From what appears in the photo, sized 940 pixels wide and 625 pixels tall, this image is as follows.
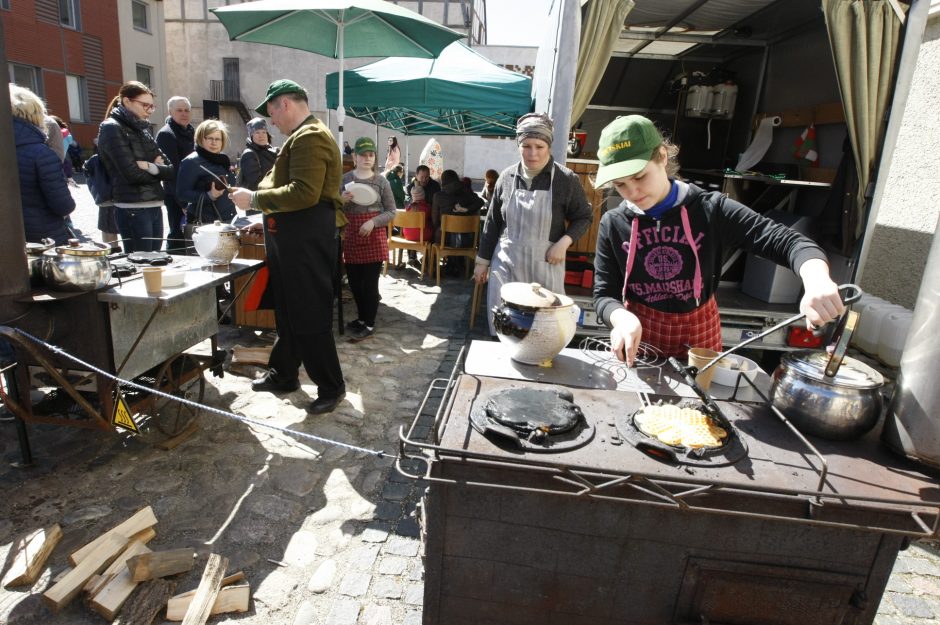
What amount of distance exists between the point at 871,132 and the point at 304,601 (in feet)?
16.3

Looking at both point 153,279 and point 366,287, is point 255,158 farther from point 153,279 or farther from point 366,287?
point 153,279

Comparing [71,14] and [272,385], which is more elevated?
[71,14]

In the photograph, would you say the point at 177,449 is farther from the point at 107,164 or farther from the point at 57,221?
the point at 107,164

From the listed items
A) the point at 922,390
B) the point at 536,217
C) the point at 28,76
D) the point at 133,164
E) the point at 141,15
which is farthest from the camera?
the point at 141,15

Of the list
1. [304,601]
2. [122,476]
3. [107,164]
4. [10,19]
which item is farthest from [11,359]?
[10,19]

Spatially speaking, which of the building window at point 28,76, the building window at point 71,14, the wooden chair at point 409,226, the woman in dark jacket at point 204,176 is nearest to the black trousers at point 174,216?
the woman in dark jacket at point 204,176

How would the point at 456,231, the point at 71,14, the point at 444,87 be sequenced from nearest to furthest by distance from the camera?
the point at 444,87, the point at 456,231, the point at 71,14

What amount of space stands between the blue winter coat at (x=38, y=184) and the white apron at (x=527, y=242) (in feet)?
10.3

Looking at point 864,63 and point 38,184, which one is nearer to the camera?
point 38,184

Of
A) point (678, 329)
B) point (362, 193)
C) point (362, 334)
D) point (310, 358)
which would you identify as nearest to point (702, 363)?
point (678, 329)

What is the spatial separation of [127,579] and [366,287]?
12.2ft

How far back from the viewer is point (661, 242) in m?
2.33

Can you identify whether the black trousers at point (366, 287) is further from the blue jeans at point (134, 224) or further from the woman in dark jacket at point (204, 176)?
the blue jeans at point (134, 224)

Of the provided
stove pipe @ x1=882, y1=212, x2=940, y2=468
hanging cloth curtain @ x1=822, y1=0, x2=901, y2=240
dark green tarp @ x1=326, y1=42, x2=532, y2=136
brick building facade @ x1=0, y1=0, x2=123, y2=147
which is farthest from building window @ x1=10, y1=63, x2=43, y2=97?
Result: stove pipe @ x1=882, y1=212, x2=940, y2=468
